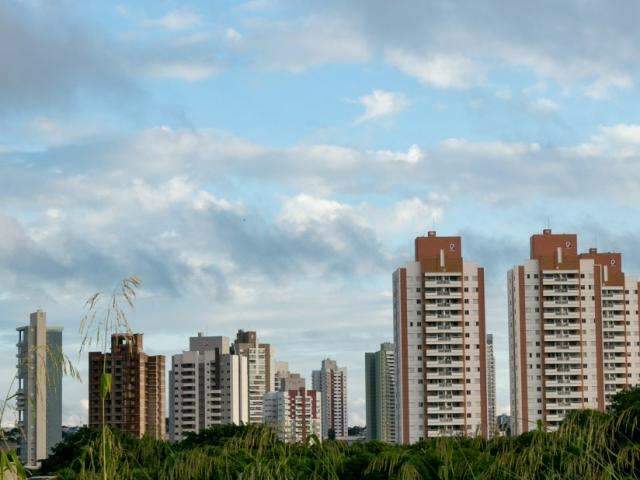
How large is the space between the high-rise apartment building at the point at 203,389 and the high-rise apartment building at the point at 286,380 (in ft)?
→ 88.2

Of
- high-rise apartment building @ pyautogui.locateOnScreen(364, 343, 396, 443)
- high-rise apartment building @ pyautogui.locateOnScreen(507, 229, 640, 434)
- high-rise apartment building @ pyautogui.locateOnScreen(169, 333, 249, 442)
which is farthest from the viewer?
high-rise apartment building @ pyautogui.locateOnScreen(364, 343, 396, 443)

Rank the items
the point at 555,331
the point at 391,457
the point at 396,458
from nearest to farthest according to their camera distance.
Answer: the point at 396,458
the point at 391,457
the point at 555,331

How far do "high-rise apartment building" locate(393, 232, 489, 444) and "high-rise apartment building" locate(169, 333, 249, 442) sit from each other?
40.5 metres

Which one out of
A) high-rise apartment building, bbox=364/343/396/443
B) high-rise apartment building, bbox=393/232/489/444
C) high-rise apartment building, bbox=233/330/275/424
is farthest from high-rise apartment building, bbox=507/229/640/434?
high-rise apartment building, bbox=233/330/275/424

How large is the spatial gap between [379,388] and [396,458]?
122m

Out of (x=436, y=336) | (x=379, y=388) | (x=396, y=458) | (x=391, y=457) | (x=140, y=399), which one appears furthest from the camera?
(x=379, y=388)

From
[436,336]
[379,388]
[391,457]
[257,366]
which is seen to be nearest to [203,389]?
[379,388]

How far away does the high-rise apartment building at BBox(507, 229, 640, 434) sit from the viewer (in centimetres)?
7181

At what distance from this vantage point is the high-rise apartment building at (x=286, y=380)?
14700cm

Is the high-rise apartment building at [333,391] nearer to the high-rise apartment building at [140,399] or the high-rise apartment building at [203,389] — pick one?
the high-rise apartment building at [203,389]

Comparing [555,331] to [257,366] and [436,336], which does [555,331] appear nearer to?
[436,336]

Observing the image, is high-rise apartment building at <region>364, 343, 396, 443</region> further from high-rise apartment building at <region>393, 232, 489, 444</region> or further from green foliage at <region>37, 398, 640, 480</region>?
green foliage at <region>37, 398, 640, 480</region>

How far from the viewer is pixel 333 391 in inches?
6949

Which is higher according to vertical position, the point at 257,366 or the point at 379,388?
the point at 257,366
